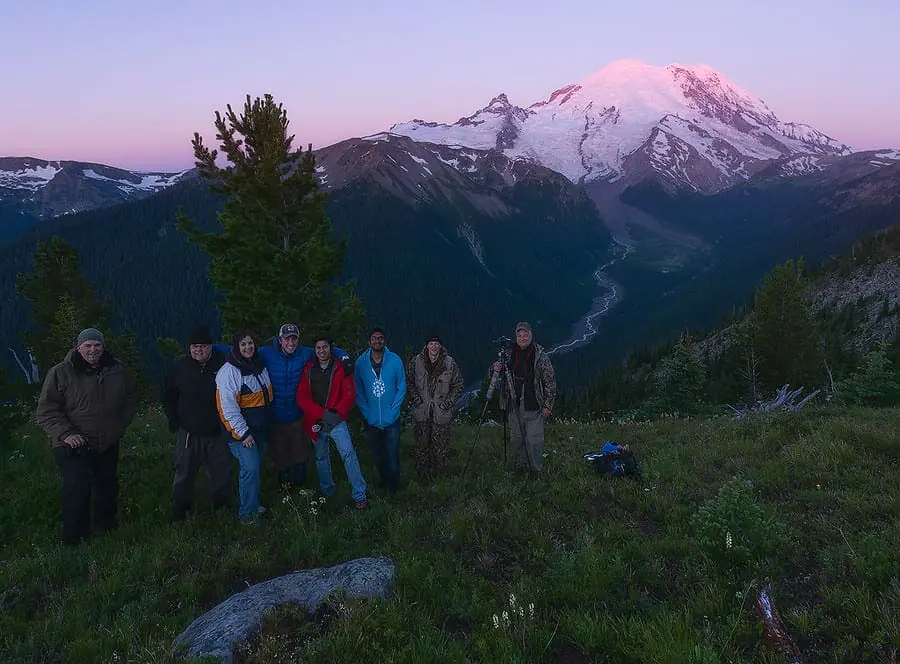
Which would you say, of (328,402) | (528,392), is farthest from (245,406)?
(528,392)

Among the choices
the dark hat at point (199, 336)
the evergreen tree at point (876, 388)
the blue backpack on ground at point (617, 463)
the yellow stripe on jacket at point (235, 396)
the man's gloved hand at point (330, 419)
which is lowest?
the evergreen tree at point (876, 388)

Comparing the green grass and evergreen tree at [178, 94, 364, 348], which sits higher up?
evergreen tree at [178, 94, 364, 348]

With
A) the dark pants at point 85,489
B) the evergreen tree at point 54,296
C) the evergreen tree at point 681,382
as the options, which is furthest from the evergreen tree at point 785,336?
the evergreen tree at point 54,296

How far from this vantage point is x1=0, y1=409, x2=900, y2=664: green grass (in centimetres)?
424

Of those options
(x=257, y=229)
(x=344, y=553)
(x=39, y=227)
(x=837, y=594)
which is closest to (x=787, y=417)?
(x=837, y=594)

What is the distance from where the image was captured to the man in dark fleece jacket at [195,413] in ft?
24.1

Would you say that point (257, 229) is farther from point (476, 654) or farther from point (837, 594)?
point (837, 594)

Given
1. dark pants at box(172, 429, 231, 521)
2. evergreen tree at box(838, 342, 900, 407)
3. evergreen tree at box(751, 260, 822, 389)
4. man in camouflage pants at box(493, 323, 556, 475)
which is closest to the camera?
dark pants at box(172, 429, 231, 521)

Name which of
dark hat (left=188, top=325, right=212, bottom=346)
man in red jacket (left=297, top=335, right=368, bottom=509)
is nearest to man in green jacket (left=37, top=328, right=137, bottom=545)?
dark hat (left=188, top=325, right=212, bottom=346)

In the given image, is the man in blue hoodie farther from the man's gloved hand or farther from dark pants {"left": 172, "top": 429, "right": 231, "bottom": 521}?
dark pants {"left": 172, "top": 429, "right": 231, "bottom": 521}

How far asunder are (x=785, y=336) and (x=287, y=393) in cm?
3723

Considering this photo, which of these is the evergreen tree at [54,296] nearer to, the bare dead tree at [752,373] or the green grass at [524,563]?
the green grass at [524,563]

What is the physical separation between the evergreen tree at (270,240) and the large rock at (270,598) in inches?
316

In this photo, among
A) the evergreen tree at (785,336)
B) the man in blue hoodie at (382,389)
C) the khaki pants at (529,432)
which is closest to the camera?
the man in blue hoodie at (382,389)
